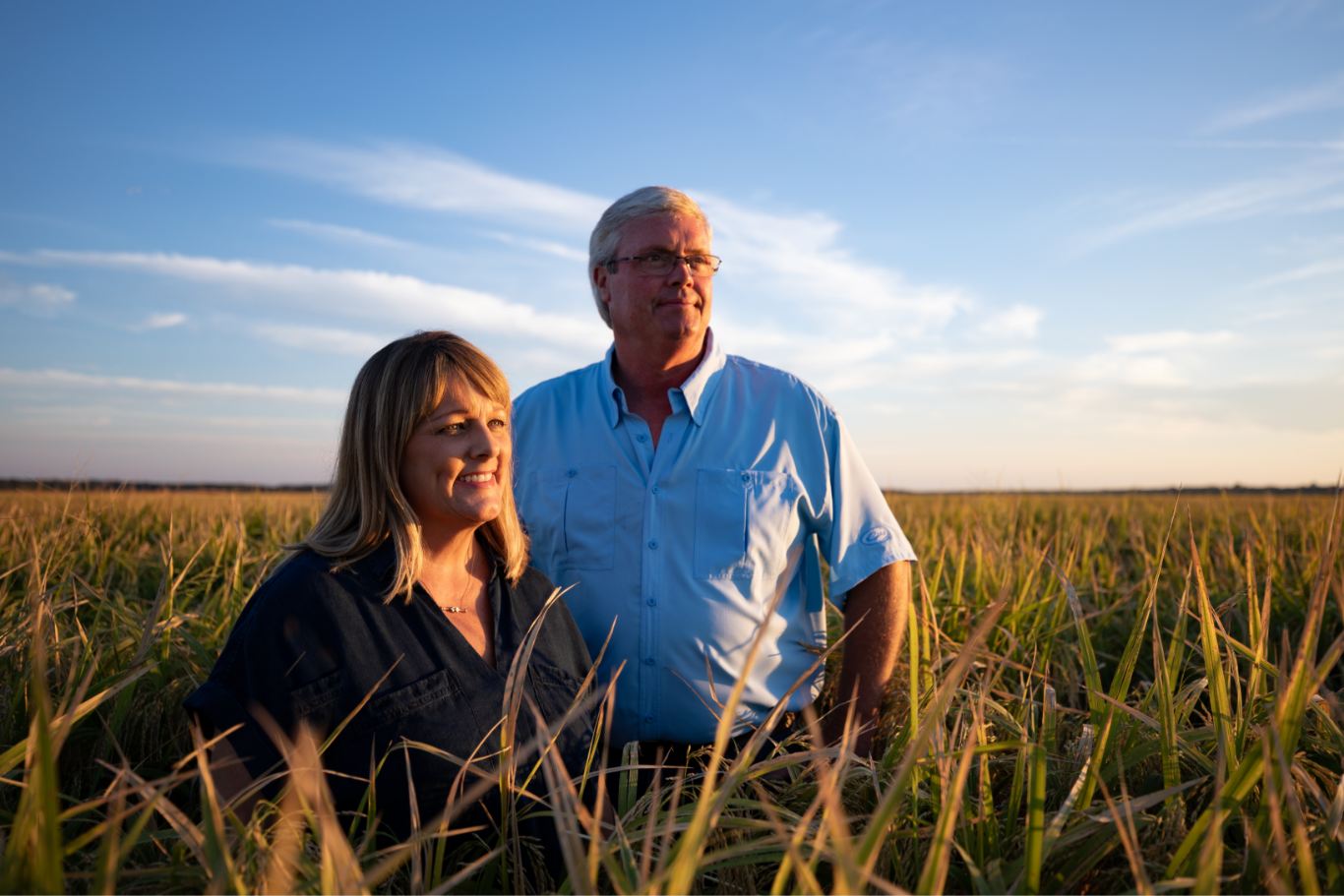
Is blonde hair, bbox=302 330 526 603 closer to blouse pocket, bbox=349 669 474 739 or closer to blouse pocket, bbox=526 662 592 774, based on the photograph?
blouse pocket, bbox=349 669 474 739

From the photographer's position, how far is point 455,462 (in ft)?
6.99

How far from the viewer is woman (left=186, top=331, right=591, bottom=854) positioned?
1.81 metres

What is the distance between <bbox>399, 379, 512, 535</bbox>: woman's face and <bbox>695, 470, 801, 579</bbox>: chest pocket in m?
0.93

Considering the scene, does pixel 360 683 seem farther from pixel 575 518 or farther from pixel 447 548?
pixel 575 518

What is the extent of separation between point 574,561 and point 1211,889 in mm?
2233

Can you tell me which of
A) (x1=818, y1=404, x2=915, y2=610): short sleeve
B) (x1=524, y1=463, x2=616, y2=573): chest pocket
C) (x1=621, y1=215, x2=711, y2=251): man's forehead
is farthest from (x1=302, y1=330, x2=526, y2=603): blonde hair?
(x1=818, y1=404, x2=915, y2=610): short sleeve

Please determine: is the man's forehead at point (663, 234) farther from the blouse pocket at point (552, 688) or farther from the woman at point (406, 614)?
the blouse pocket at point (552, 688)

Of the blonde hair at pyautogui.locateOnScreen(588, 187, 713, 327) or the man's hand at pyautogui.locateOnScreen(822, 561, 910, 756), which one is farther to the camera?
the blonde hair at pyautogui.locateOnScreen(588, 187, 713, 327)

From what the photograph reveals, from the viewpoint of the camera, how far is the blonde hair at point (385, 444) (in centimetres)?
207

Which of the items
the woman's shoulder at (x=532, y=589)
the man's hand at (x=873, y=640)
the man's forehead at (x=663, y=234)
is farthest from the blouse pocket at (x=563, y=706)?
the man's forehead at (x=663, y=234)

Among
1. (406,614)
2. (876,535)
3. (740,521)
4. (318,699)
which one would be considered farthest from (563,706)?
(876,535)

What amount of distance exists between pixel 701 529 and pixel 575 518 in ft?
1.62

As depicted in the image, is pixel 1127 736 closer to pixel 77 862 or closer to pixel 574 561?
pixel 574 561

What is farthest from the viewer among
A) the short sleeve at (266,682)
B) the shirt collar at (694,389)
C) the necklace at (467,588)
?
the shirt collar at (694,389)
